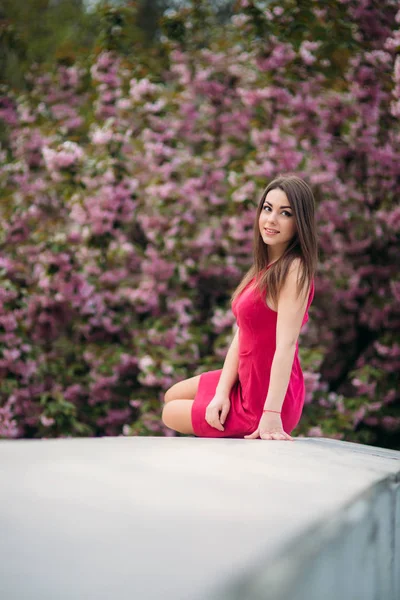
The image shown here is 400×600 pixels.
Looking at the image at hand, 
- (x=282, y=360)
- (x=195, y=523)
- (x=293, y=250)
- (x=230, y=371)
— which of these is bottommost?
(x=230, y=371)

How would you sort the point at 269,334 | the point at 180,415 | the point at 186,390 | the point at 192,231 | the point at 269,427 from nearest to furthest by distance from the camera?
the point at 269,427, the point at 269,334, the point at 180,415, the point at 186,390, the point at 192,231

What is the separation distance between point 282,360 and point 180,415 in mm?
466

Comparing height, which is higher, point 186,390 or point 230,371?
point 230,371

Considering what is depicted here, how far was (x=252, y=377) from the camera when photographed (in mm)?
2232

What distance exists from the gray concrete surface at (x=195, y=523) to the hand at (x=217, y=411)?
0.49 meters

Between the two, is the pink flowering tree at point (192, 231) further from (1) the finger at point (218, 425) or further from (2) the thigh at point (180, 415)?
(1) the finger at point (218, 425)

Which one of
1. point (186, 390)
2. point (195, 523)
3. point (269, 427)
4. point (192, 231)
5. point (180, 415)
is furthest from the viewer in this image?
point (192, 231)

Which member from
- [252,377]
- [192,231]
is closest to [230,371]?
[252,377]

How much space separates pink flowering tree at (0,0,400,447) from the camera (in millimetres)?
4180

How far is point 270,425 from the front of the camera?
2.07 m

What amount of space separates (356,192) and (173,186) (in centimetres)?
124

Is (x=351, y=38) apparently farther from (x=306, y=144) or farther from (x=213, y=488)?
(x=213, y=488)

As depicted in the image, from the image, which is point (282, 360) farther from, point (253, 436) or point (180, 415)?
Answer: point (180, 415)

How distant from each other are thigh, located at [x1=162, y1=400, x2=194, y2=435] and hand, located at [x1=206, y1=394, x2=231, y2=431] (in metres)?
0.10
